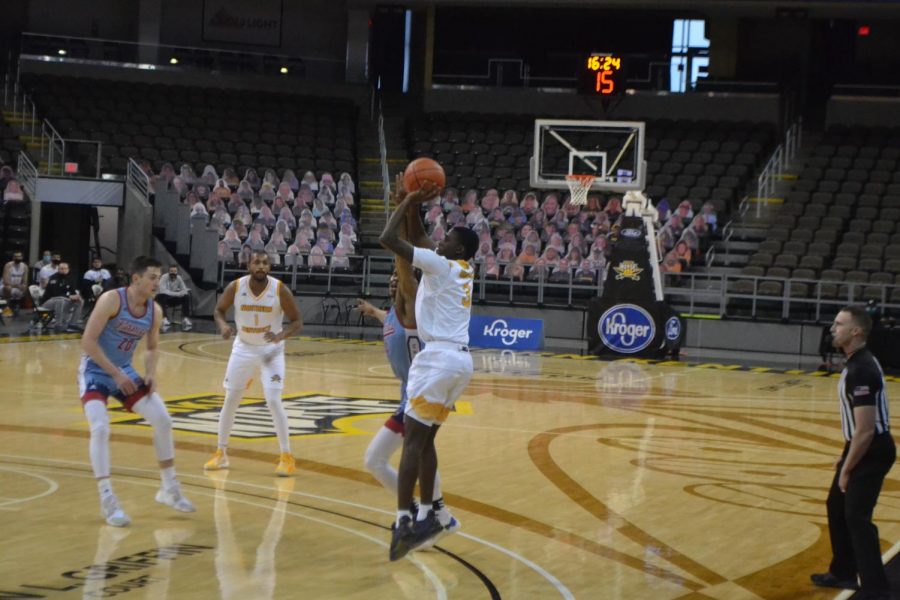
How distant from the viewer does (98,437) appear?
8.20 meters

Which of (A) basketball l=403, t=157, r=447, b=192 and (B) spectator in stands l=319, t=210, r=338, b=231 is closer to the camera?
(A) basketball l=403, t=157, r=447, b=192

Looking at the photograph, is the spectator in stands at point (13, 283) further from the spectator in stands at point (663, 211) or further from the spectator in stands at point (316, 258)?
the spectator in stands at point (663, 211)

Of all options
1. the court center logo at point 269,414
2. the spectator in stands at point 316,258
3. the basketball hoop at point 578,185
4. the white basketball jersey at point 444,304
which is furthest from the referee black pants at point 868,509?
the spectator in stands at point 316,258

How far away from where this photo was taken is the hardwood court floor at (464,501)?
6996mm

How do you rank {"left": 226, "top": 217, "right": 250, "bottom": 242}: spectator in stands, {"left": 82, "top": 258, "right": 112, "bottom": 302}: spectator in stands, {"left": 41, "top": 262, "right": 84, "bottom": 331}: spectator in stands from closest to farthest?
{"left": 41, "top": 262, "right": 84, "bottom": 331}: spectator in stands → {"left": 82, "top": 258, "right": 112, "bottom": 302}: spectator in stands → {"left": 226, "top": 217, "right": 250, "bottom": 242}: spectator in stands

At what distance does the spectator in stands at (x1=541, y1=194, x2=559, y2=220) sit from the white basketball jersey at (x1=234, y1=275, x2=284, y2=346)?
61.6 ft

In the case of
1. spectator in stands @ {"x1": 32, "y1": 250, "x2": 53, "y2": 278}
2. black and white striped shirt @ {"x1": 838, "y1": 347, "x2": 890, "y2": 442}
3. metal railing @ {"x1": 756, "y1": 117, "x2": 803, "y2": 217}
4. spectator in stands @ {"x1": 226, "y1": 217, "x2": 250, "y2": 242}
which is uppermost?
metal railing @ {"x1": 756, "y1": 117, "x2": 803, "y2": 217}

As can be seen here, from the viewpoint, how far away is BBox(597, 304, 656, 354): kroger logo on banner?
2314 cm

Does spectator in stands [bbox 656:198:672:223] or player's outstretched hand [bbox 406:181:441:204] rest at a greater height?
spectator in stands [bbox 656:198:672:223]

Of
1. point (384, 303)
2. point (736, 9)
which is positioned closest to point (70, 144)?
point (384, 303)

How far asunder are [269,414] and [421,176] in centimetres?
691

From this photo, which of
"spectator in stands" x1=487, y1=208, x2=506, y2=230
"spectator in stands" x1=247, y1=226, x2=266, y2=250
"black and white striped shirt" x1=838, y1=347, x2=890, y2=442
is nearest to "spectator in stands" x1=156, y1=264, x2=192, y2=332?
"spectator in stands" x1=247, y1=226, x2=266, y2=250

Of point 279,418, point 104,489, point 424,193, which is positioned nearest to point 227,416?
point 279,418

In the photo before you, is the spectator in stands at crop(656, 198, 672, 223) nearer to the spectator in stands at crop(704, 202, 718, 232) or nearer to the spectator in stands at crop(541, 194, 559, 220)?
the spectator in stands at crop(704, 202, 718, 232)
